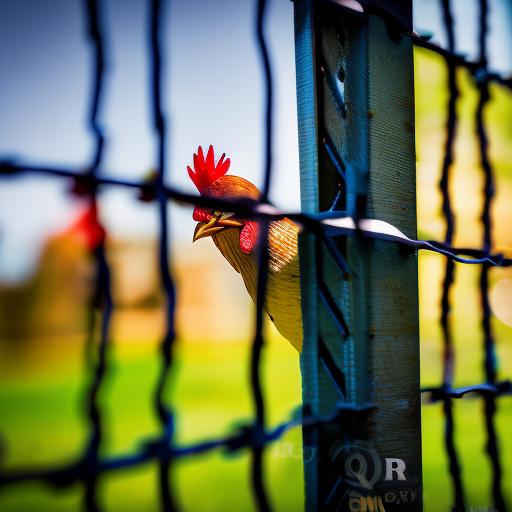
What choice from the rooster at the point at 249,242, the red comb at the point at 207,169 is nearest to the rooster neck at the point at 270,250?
the rooster at the point at 249,242

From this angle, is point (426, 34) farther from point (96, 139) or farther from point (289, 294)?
point (96, 139)

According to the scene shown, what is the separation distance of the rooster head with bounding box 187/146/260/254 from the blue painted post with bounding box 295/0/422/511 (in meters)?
0.43

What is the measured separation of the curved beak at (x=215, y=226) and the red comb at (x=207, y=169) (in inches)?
4.9

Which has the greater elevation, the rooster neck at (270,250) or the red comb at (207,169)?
the red comb at (207,169)

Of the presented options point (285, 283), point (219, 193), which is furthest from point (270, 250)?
point (219, 193)

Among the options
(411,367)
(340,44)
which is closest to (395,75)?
(340,44)

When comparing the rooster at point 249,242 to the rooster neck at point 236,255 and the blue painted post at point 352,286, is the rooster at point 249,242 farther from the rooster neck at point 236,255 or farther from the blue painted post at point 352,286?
the blue painted post at point 352,286

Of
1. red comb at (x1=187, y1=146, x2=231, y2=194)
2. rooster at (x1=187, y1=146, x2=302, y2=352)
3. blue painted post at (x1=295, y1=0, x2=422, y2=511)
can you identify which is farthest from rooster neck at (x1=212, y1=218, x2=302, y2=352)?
red comb at (x1=187, y1=146, x2=231, y2=194)

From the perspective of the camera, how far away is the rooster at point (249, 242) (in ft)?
3.34

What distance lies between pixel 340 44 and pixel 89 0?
43 cm

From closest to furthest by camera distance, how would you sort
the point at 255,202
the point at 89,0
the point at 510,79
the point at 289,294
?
1. the point at 89,0
2. the point at 255,202
3. the point at 289,294
4. the point at 510,79

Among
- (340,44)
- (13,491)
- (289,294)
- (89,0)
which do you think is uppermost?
(340,44)

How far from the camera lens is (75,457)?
0.49 meters

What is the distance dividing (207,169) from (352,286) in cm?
71
